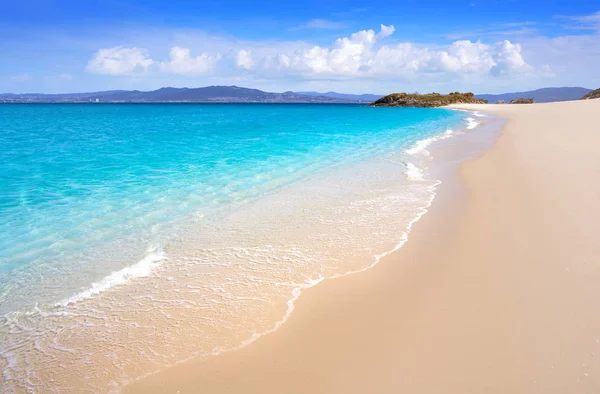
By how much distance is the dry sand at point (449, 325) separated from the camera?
12.1 ft

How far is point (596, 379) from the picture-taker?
3.56 meters

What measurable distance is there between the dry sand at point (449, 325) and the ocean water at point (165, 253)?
45cm

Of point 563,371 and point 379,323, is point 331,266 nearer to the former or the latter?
point 379,323

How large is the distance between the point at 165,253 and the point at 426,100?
107 metres

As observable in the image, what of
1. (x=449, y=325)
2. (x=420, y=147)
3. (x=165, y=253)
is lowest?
(x=449, y=325)

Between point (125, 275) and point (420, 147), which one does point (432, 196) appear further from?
point (420, 147)

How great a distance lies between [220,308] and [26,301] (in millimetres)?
2820

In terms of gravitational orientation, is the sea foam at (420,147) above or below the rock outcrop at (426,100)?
below

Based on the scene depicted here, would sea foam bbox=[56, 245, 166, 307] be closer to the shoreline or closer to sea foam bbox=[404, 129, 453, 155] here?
the shoreline

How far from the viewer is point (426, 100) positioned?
340ft

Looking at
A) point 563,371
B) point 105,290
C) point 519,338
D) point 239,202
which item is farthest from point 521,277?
point 239,202

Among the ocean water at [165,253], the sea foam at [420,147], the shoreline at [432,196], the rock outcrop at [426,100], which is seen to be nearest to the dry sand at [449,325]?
the shoreline at [432,196]

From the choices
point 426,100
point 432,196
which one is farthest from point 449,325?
point 426,100

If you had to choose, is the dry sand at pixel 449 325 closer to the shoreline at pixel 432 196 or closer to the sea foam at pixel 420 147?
the shoreline at pixel 432 196
